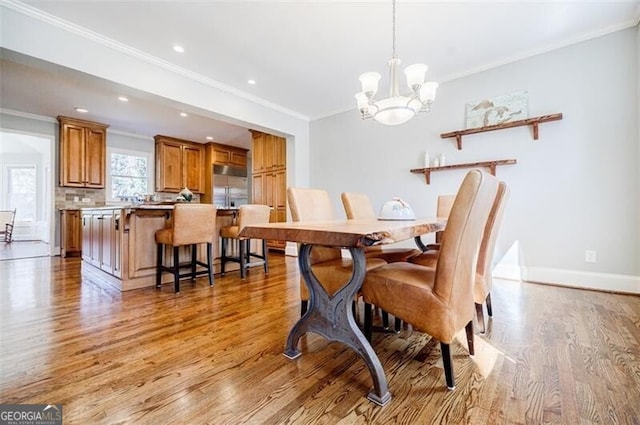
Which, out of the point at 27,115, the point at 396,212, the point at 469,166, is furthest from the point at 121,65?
the point at 469,166

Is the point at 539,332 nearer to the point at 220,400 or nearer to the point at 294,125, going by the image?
the point at 220,400

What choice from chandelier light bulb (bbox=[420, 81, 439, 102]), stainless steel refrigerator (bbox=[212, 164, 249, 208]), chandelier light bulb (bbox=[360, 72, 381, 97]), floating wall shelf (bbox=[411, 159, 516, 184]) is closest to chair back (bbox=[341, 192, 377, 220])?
chandelier light bulb (bbox=[360, 72, 381, 97])

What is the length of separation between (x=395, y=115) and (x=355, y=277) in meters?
1.49

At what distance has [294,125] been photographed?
504cm

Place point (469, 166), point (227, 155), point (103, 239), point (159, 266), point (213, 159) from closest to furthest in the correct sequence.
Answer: point (159, 266) < point (103, 239) < point (469, 166) < point (213, 159) < point (227, 155)

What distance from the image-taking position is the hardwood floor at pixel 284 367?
114 cm

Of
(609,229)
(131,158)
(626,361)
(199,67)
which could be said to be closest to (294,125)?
(199,67)

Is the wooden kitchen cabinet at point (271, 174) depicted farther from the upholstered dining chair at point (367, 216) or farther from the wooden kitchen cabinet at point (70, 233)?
the wooden kitchen cabinet at point (70, 233)

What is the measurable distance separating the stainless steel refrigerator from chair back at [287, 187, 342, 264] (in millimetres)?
4834

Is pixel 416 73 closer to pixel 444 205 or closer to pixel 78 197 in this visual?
pixel 444 205

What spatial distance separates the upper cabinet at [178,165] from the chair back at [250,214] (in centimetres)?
399

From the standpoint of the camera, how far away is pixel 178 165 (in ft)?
21.5

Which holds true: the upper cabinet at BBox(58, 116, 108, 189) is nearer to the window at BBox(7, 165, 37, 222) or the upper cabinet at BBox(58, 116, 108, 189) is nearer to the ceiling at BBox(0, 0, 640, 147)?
the ceiling at BBox(0, 0, 640, 147)

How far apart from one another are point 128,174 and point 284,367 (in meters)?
6.39
